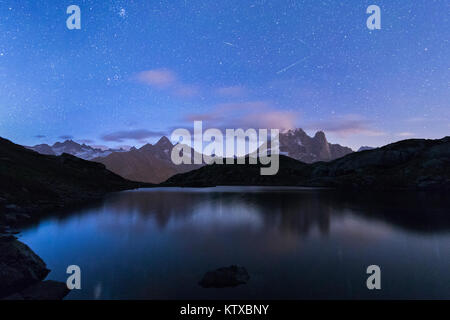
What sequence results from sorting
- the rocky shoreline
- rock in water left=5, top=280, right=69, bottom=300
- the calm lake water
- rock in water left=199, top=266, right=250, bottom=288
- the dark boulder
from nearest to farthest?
1. rock in water left=5, top=280, right=69, bottom=300
2. the rocky shoreline
3. the dark boulder
4. the calm lake water
5. rock in water left=199, top=266, right=250, bottom=288

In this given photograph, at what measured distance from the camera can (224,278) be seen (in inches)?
787

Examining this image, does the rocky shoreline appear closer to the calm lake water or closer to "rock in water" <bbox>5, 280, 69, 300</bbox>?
"rock in water" <bbox>5, 280, 69, 300</bbox>

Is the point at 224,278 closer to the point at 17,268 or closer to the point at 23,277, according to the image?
the point at 23,277

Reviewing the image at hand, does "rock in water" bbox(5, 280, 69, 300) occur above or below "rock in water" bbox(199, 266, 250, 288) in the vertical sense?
above

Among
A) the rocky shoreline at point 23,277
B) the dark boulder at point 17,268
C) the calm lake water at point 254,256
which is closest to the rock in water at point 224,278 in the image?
the calm lake water at point 254,256

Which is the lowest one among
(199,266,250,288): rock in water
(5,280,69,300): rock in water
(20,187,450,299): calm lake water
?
(20,187,450,299): calm lake water

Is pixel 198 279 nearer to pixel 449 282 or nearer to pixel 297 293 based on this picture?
pixel 297 293

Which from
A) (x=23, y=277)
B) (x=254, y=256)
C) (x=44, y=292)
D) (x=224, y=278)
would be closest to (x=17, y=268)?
(x=23, y=277)

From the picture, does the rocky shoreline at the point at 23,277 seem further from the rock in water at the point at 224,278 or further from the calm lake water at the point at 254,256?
the rock in water at the point at 224,278

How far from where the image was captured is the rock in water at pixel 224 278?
19609mm

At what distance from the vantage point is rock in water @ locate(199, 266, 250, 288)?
64.3ft

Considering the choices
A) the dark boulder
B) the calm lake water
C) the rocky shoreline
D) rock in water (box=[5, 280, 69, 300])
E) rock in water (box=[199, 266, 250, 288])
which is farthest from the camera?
rock in water (box=[199, 266, 250, 288])

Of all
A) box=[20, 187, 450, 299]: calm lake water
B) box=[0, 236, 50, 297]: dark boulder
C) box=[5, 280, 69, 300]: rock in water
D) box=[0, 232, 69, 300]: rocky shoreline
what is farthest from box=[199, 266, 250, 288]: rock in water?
box=[0, 236, 50, 297]: dark boulder

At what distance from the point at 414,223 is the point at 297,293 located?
154ft
